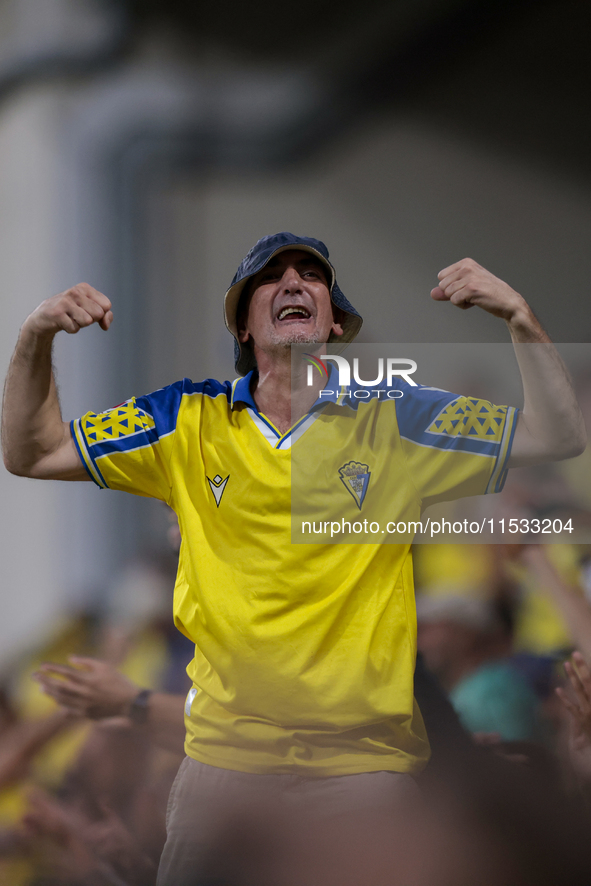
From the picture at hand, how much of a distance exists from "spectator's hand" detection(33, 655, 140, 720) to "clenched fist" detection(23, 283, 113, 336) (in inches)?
31.4

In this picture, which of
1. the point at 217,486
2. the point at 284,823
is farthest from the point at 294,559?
the point at 284,823

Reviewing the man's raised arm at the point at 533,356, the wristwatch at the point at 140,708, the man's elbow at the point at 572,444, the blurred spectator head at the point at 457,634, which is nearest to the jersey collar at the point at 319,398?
the man's raised arm at the point at 533,356

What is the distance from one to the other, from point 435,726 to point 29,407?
3.21 feet

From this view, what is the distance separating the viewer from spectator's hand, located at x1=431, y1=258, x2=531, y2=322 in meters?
0.99

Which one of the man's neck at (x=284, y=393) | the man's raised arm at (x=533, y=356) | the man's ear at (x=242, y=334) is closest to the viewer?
the man's raised arm at (x=533, y=356)

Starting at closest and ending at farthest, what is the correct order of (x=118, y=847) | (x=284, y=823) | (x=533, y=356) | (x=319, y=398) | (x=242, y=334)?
(x=533, y=356) < (x=284, y=823) < (x=319, y=398) < (x=242, y=334) < (x=118, y=847)

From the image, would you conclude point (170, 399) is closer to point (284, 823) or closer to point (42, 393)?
point (42, 393)

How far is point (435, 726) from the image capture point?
4.50ft

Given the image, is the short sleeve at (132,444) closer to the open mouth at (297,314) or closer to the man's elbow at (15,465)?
the man's elbow at (15,465)

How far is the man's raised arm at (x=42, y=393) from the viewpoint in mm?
1014

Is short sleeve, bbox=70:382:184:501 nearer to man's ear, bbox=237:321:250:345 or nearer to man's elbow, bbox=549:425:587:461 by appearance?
man's ear, bbox=237:321:250:345

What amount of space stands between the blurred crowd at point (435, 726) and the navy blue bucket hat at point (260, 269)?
0.48 meters

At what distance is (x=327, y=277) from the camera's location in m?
1.27

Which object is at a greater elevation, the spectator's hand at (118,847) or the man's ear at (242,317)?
the man's ear at (242,317)
